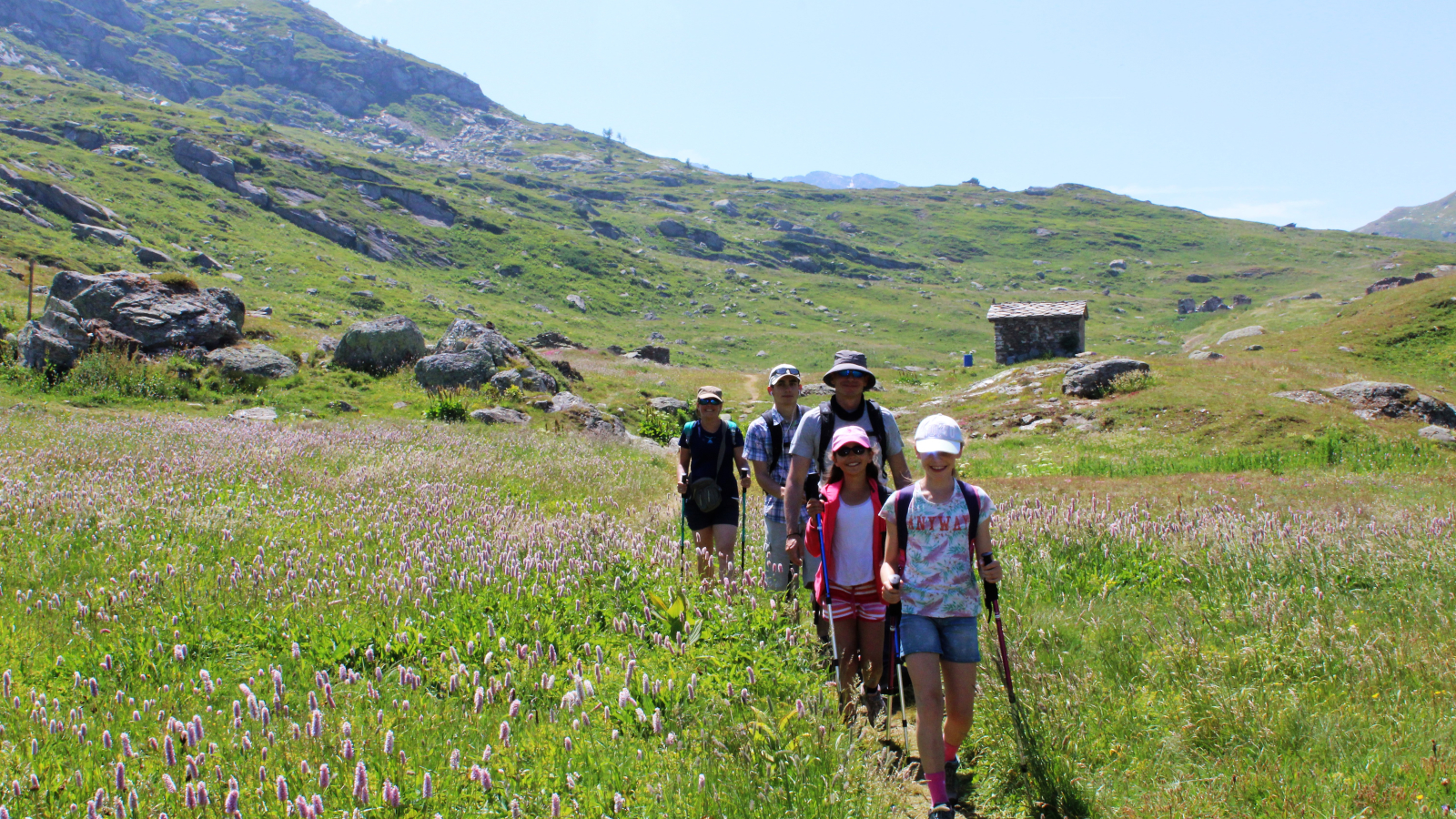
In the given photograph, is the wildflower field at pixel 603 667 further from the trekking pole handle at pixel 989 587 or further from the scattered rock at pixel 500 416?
the scattered rock at pixel 500 416

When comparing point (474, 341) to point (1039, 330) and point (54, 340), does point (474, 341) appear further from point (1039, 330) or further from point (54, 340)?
point (1039, 330)

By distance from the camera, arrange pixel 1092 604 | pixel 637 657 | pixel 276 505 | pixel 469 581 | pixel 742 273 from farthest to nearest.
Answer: pixel 742 273, pixel 276 505, pixel 1092 604, pixel 469 581, pixel 637 657

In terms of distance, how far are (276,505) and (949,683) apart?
754cm

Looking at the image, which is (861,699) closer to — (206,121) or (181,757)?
(181,757)

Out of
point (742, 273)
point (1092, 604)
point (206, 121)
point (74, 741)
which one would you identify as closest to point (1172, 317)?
point (742, 273)

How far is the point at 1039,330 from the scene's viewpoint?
41.7m

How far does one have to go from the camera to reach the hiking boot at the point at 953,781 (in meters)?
4.64

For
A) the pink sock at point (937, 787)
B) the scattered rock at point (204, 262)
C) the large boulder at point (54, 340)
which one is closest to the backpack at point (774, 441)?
the pink sock at point (937, 787)

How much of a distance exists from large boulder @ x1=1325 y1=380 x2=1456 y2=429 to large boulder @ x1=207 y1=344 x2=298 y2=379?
2912 cm

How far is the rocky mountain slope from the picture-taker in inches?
2320

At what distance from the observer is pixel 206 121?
104062mm

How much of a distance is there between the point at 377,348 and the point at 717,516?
67.9ft

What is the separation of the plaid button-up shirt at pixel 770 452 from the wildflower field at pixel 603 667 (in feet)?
2.01

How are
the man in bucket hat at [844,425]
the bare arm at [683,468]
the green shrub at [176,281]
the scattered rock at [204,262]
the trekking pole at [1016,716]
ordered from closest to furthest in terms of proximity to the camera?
the trekking pole at [1016,716] → the man in bucket hat at [844,425] → the bare arm at [683,468] → the green shrub at [176,281] → the scattered rock at [204,262]
